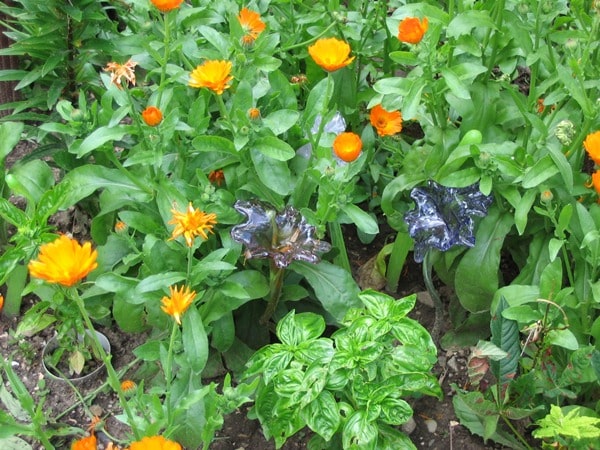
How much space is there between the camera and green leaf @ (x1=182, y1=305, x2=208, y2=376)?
1.97 meters

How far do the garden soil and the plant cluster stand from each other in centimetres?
7

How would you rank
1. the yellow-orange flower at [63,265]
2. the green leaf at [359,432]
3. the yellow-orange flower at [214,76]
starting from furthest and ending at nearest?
the yellow-orange flower at [214,76] → the green leaf at [359,432] → the yellow-orange flower at [63,265]

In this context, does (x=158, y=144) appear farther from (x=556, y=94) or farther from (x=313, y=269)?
(x=556, y=94)

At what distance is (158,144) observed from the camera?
6.69 ft

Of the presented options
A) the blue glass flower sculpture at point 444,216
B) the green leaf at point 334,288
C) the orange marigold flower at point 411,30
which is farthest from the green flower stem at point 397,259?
the orange marigold flower at point 411,30

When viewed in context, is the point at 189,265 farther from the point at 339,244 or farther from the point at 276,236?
the point at 339,244

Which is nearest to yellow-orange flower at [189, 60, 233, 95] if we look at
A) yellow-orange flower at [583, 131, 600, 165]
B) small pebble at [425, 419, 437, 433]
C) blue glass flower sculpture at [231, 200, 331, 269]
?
blue glass flower sculpture at [231, 200, 331, 269]

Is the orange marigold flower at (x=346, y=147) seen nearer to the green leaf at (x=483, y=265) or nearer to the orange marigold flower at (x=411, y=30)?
the orange marigold flower at (x=411, y=30)

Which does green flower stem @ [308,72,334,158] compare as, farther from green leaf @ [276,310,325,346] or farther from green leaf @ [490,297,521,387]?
green leaf @ [490,297,521,387]

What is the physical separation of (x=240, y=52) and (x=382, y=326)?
0.88 metres

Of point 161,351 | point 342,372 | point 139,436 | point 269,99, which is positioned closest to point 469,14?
point 269,99

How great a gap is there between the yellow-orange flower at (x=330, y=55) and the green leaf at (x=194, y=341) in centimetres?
71

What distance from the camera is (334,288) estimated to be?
2.24 meters

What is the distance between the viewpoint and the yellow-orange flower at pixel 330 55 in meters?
2.01
